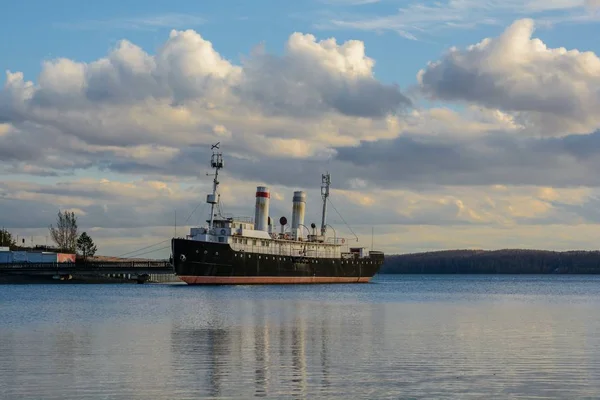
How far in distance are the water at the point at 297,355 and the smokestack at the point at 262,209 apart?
61.5m

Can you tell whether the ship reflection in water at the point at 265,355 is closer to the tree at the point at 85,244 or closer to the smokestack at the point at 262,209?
the smokestack at the point at 262,209

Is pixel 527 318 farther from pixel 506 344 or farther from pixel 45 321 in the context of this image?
pixel 45 321

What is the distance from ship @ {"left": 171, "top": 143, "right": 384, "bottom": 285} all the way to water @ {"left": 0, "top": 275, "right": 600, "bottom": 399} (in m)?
48.5

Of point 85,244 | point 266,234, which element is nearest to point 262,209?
point 266,234

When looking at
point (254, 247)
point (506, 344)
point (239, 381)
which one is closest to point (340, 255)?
point (254, 247)

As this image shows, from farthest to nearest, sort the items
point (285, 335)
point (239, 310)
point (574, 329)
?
point (239, 310) < point (574, 329) < point (285, 335)

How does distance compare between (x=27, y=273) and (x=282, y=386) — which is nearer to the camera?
(x=282, y=386)

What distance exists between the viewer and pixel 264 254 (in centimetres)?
11562

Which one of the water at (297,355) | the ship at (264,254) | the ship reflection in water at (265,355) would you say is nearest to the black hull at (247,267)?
the ship at (264,254)

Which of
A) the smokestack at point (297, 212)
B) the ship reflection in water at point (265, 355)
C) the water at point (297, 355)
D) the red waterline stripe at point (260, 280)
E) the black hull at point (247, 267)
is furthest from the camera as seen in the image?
the smokestack at point (297, 212)

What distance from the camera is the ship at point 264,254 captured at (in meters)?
106

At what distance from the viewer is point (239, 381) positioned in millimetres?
26125

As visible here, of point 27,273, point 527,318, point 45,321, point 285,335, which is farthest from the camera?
point 27,273

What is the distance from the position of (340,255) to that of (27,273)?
43789 mm
